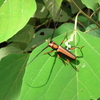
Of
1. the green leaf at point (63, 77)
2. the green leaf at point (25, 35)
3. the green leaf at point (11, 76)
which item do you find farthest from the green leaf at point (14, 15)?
the green leaf at point (25, 35)

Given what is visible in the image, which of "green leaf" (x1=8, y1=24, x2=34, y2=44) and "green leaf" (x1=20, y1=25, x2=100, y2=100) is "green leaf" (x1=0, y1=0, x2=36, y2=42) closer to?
"green leaf" (x1=20, y1=25, x2=100, y2=100)

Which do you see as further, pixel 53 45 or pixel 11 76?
pixel 11 76

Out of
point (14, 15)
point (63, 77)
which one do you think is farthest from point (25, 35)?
point (63, 77)

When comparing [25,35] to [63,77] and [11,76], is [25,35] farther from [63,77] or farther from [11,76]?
[63,77]

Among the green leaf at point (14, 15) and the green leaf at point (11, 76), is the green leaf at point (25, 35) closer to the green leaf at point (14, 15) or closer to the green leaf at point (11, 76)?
the green leaf at point (11, 76)

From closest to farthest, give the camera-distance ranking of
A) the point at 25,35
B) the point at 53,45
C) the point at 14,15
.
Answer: the point at 14,15 < the point at 53,45 < the point at 25,35

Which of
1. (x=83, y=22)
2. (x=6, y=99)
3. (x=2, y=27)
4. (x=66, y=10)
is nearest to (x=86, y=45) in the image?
(x=2, y=27)

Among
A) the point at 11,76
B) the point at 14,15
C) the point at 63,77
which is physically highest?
the point at 14,15
